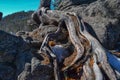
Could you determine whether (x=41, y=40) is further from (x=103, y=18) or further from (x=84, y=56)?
(x=103, y=18)

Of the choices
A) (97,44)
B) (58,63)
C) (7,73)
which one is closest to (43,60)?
(58,63)

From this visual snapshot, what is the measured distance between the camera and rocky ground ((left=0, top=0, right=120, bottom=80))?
1452cm

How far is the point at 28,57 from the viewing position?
601 inches

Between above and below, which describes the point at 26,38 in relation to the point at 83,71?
above

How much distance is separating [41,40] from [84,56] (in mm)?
3119

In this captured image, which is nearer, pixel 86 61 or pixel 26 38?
pixel 86 61

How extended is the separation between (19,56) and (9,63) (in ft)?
1.76

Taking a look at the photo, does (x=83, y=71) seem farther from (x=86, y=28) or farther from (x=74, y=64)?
(x=86, y=28)

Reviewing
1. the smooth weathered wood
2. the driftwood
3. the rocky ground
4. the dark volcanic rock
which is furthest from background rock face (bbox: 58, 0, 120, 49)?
the dark volcanic rock

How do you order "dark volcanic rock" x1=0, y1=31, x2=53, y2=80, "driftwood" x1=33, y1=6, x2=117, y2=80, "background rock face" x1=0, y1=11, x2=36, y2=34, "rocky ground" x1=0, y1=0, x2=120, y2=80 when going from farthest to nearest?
"background rock face" x1=0, y1=11, x2=36, y2=34, "rocky ground" x1=0, y1=0, x2=120, y2=80, "dark volcanic rock" x1=0, y1=31, x2=53, y2=80, "driftwood" x1=33, y1=6, x2=117, y2=80

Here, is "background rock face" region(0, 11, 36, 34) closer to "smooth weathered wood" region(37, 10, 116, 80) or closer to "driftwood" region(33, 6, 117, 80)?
"smooth weathered wood" region(37, 10, 116, 80)

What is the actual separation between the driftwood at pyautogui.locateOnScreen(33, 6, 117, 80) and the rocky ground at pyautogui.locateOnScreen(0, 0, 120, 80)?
0.40 meters

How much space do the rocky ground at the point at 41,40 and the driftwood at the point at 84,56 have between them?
405 millimetres

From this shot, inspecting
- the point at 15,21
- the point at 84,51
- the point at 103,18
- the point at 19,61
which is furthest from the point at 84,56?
the point at 15,21
